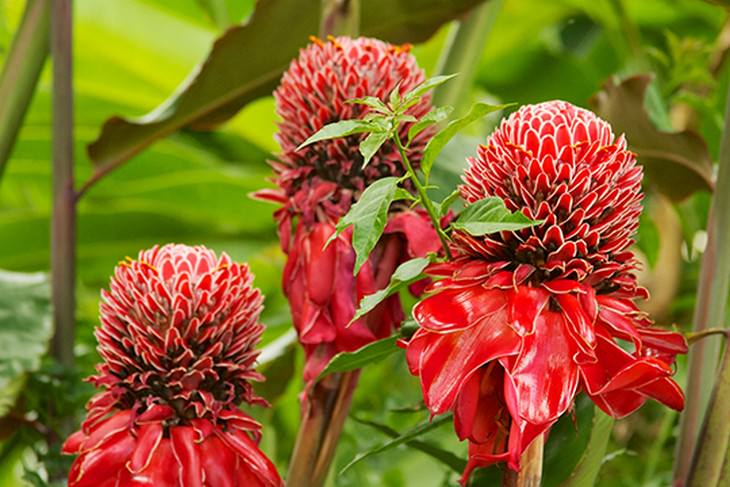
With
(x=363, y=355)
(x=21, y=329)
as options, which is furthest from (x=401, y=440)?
(x=21, y=329)

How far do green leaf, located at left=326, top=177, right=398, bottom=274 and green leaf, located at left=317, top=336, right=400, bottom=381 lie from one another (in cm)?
5

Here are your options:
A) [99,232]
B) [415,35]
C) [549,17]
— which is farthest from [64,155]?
[549,17]

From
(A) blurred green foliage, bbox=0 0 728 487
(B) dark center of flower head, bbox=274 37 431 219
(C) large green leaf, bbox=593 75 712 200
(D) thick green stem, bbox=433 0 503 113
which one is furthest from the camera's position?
(A) blurred green foliage, bbox=0 0 728 487

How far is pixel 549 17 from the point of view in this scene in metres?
1.20

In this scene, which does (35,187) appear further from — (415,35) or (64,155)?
(415,35)

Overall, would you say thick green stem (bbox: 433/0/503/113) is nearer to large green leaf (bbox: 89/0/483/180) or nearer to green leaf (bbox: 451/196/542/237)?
large green leaf (bbox: 89/0/483/180)

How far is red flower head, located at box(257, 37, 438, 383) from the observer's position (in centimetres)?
37

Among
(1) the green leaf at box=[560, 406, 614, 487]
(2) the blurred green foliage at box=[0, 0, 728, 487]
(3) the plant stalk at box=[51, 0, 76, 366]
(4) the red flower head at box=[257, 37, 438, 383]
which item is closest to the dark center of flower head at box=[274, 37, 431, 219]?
(4) the red flower head at box=[257, 37, 438, 383]

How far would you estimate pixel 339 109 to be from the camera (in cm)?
39

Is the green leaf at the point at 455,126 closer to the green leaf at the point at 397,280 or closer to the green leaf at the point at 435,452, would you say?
the green leaf at the point at 397,280

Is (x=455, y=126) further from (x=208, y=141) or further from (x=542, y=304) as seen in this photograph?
(x=208, y=141)

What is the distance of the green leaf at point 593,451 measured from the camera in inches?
13.8

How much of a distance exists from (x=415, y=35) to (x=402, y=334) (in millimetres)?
276

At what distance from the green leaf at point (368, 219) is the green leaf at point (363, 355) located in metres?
0.05
